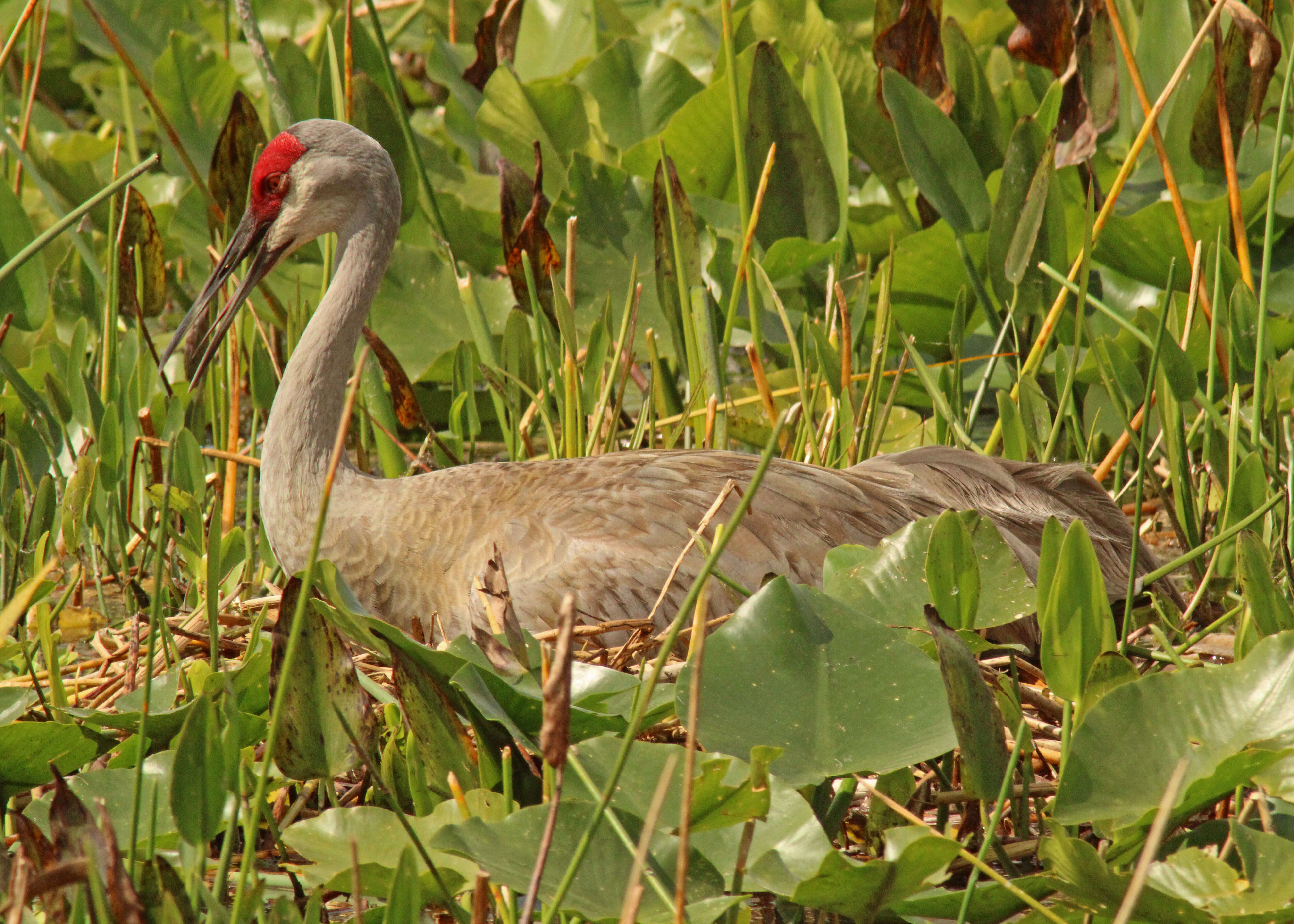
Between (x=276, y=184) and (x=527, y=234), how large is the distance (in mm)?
651

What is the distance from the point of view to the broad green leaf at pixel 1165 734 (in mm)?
1842

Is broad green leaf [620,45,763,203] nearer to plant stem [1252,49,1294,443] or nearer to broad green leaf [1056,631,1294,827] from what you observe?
plant stem [1252,49,1294,443]

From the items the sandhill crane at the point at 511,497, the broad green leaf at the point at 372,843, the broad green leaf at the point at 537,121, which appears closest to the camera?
the broad green leaf at the point at 372,843

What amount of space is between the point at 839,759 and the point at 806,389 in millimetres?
1894

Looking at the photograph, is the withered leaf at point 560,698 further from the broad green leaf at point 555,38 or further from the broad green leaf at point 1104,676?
the broad green leaf at point 555,38

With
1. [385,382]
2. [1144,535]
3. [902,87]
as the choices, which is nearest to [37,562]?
[385,382]

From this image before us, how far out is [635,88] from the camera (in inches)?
189

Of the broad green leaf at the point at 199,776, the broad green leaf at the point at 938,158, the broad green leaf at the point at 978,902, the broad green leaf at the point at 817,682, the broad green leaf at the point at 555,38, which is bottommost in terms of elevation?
the broad green leaf at the point at 978,902

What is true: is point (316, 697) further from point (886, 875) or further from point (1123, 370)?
point (1123, 370)

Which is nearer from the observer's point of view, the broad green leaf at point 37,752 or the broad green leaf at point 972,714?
the broad green leaf at point 972,714

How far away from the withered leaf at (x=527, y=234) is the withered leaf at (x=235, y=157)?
66 centimetres

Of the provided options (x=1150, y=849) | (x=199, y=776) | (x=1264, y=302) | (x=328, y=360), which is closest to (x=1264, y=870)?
(x=1150, y=849)

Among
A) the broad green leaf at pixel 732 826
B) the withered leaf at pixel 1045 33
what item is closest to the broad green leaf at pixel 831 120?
the withered leaf at pixel 1045 33

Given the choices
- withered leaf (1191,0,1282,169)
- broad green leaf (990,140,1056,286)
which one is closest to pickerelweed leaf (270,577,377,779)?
broad green leaf (990,140,1056,286)
